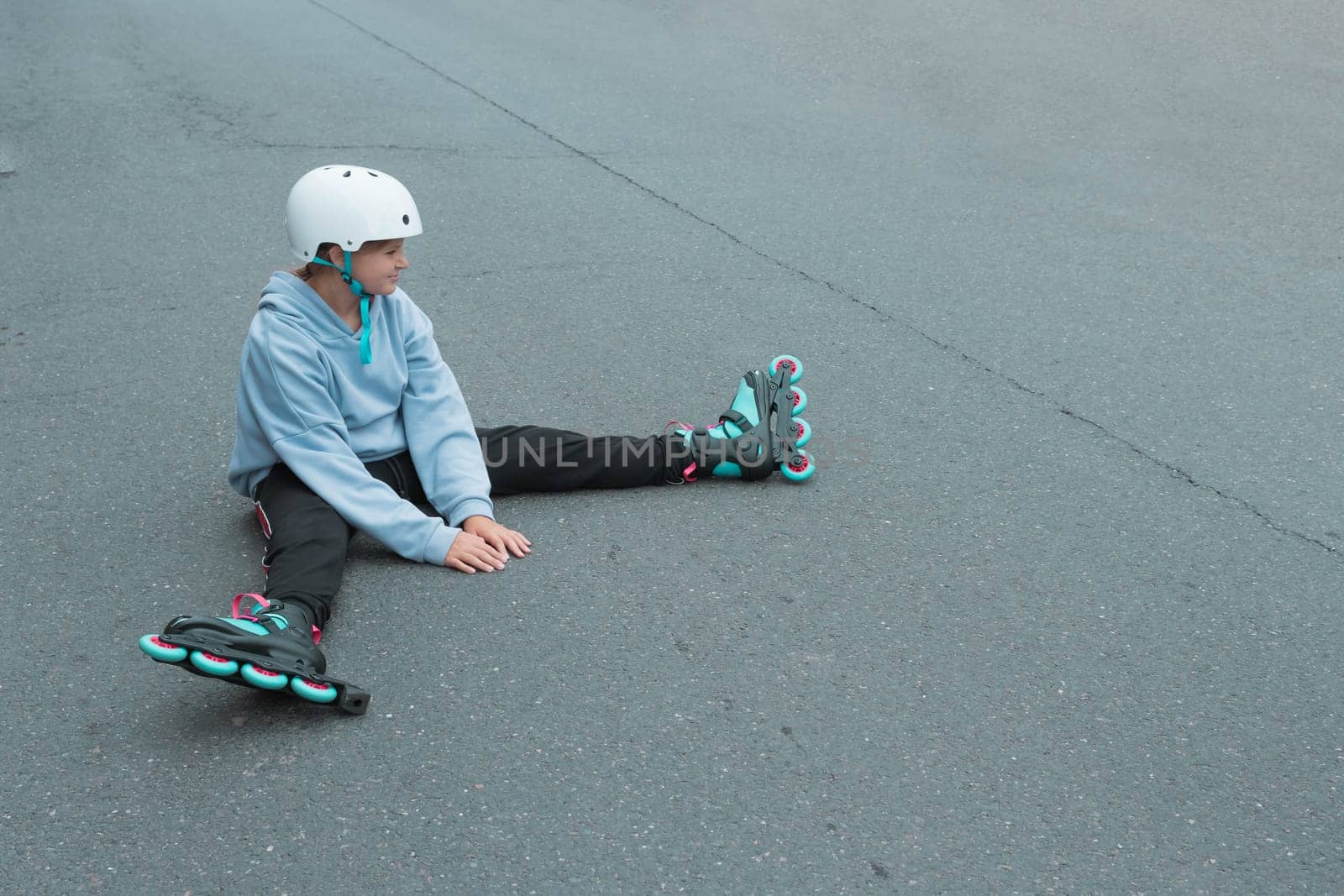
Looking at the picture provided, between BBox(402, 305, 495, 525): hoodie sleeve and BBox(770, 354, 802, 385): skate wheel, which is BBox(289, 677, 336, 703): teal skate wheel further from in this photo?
BBox(770, 354, 802, 385): skate wheel

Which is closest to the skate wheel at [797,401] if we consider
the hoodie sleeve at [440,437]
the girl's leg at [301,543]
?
the hoodie sleeve at [440,437]

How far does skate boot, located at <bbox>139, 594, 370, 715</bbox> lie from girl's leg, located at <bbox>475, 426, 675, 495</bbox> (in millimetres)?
1069

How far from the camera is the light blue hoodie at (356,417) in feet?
11.6

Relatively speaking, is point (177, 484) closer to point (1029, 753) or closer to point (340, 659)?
point (340, 659)

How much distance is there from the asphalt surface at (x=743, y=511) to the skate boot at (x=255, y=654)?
10cm

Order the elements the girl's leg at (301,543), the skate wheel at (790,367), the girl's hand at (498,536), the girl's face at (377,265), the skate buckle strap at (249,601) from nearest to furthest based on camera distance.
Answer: the skate buckle strap at (249,601) → the girl's leg at (301,543) → the girl's face at (377,265) → the girl's hand at (498,536) → the skate wheel at (790,367)

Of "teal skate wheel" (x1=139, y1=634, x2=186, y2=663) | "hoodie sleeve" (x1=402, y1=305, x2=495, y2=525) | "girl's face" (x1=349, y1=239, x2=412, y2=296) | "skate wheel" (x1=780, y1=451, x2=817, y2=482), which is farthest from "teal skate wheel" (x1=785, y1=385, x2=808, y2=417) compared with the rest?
"teal skate wheel" (x1=139, y1=634, x2=186, y2=663)

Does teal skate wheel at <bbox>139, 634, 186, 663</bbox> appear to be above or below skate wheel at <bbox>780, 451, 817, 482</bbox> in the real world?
below

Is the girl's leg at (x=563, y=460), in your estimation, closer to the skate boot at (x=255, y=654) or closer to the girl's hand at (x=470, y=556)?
the girl's hand at (x=470, y=556)

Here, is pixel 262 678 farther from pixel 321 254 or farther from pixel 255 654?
pixel 321 254

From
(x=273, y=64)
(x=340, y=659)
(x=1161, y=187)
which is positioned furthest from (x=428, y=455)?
(x=273, y=64)

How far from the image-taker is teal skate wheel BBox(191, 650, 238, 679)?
2.81m

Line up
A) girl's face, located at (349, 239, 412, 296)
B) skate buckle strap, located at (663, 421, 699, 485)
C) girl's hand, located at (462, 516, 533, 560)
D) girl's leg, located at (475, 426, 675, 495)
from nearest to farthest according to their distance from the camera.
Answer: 1. girl's face, located at (349, 239, 412, 296)
2. girl's hand, located at (462, 516, 533, 560)
3. girl's leg, located at (475, 426, 675, 495)
4. skate buckle strap, located at (663, 421, 699, 485)

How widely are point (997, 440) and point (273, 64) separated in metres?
7.00
